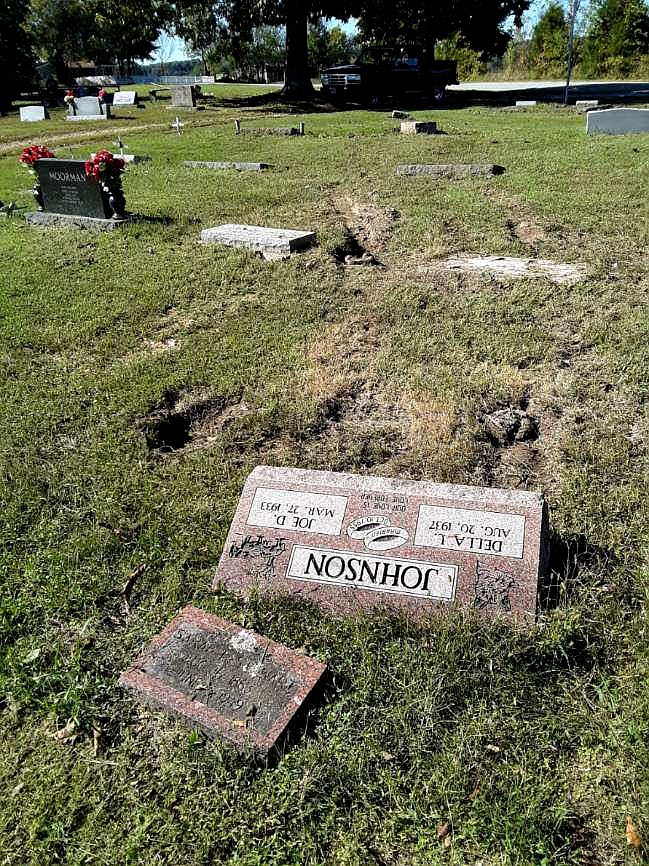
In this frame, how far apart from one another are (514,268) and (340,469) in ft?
13.7

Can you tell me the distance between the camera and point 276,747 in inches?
96.0

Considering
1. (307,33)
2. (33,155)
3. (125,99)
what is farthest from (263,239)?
(307,33)

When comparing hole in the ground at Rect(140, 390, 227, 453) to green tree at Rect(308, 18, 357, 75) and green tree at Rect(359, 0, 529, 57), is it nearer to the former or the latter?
green tree at Rect(359, 0, 529, 57)

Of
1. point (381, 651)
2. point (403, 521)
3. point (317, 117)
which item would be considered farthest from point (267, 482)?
point (317, 117)

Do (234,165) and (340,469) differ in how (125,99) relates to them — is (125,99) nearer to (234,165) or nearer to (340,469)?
(234,165)

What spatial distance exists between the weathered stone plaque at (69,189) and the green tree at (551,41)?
42360 mm

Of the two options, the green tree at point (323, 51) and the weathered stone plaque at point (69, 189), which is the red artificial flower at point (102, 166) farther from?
the green tree at point (323, 51)

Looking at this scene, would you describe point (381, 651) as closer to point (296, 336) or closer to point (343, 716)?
point (343, 716)

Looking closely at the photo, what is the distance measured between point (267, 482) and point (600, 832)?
6.49 ft

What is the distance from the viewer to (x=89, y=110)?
2748 centimetres

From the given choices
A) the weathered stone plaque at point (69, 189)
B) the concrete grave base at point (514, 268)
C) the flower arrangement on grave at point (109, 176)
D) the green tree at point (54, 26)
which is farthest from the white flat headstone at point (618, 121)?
the green tree at point (54, 26)

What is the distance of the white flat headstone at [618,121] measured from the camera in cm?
1555

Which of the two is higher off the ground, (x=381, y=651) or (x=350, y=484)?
(x=350, y=484)

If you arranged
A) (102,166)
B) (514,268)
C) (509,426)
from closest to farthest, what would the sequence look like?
(509,426), (514,268), (102,166)
